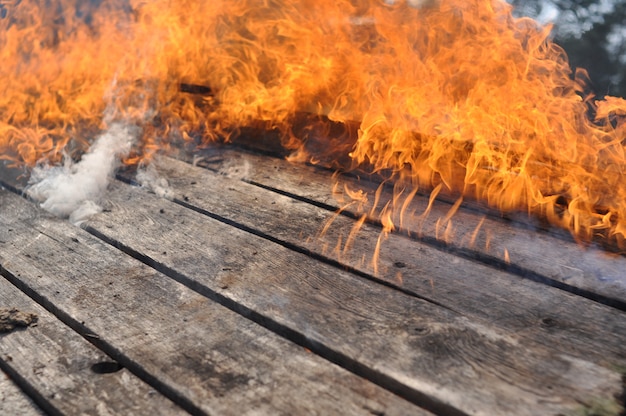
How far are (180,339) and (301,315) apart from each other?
0.37 meters

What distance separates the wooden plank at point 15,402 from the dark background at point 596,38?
416 cm

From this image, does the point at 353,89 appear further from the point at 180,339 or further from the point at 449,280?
the point at 180,339

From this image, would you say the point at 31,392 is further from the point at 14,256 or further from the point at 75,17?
the point at 75,17

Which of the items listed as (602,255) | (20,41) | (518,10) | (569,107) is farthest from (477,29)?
(20,41)

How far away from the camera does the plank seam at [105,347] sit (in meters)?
1.60

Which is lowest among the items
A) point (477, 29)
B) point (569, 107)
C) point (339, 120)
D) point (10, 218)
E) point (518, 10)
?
point (10, 218)

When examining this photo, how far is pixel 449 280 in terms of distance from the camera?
7.20 feet

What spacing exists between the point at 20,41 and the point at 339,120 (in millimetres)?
2696

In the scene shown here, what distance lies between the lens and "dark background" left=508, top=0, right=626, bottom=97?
4.64 m

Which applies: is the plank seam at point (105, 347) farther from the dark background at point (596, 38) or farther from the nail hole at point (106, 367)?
the dark background at point (596, 38)

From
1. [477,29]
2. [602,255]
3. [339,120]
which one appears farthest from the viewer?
[339,120]

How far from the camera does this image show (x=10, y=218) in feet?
9.61

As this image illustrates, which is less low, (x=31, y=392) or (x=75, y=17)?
(x=75, y=17)

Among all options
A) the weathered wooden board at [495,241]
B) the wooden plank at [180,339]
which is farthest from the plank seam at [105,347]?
the weathered wooden board at [495,241]
